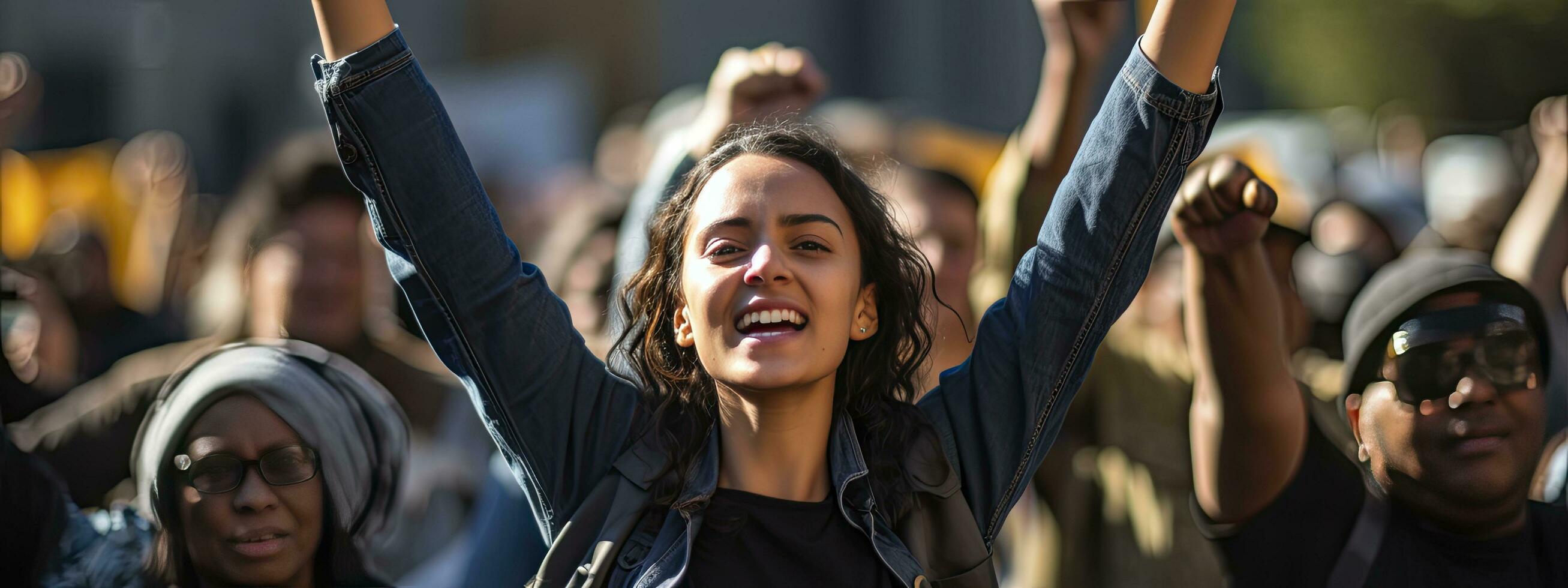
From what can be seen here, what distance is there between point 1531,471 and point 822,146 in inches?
56.5

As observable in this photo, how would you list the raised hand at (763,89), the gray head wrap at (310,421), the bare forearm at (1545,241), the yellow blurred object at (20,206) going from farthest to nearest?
1. the yellow blurred object at (20,206)
2. the bare forearm at (1545,241)
3. the raised hand at (763,89)
4. the gray head wrap at (310,421)

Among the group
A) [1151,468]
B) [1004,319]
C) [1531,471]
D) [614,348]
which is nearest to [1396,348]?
[1531,471]

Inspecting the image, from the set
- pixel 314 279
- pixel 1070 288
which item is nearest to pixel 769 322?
pixel 1070 288

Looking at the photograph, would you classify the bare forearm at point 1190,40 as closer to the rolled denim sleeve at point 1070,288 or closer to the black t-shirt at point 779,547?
the rolled denim sleeve at point 1070,288

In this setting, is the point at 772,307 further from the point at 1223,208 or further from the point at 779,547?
the point at 1223,208

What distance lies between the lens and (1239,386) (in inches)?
88.7

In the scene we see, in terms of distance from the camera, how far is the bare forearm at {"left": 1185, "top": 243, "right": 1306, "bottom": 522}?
2.20m

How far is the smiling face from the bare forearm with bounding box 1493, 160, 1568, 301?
1679 millimetres

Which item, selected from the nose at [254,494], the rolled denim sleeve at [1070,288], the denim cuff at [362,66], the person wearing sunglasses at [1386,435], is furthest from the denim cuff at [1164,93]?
the nose at [254,494]

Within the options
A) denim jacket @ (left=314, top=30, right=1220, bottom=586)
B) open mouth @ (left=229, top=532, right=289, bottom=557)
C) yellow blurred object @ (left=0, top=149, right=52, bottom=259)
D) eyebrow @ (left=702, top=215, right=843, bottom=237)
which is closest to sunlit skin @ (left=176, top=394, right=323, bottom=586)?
open mouth @ (left=229, top=532, right=289, bottom=557)

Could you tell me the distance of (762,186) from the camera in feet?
4.68

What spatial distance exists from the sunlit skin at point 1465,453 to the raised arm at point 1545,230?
40cm

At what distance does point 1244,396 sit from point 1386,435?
0.78 feet

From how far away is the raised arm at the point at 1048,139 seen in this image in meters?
1.88
